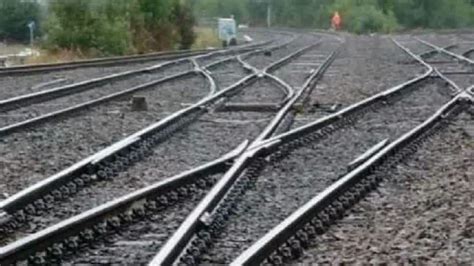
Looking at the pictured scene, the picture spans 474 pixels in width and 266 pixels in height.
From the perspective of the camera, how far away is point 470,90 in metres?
14.1

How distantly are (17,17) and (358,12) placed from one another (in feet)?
90.6

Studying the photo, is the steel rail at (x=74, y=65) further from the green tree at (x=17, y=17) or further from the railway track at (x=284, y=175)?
the green tree at (x=17, y=17)

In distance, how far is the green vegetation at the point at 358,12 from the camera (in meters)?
65.2

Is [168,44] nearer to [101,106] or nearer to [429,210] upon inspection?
[101,106]

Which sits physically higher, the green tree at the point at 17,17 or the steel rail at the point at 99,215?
the steel rail at the point at 99,215

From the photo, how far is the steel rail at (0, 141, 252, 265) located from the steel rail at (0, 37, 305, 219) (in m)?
0.53

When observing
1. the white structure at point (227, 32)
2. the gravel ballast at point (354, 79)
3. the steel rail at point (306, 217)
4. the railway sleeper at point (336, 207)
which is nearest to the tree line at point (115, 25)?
the white structure at point (227, 32)

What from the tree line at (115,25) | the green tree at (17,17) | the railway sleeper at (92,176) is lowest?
the green tree at (17,17)

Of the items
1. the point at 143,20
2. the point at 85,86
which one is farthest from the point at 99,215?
the point at 143,20

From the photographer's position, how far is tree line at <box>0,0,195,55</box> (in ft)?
97.5

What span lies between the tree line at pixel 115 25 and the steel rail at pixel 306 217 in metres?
21.4

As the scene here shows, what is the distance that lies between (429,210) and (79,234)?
2265 millimetres

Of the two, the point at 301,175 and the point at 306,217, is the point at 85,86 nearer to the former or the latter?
the point at 301,175

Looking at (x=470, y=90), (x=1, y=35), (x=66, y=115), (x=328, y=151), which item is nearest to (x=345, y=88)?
(x=470, y=90)
